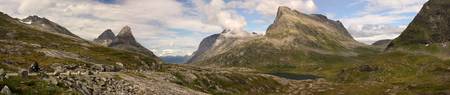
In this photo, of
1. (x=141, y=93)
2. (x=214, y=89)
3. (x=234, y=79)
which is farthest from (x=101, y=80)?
(x=234, y=79)

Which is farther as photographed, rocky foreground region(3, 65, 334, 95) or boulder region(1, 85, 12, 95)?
rocky foreground region(3, 65, 334, 95)

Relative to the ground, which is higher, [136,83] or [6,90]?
[6,90]

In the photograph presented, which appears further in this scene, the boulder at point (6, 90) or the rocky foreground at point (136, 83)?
the rocky foreground at point (136, 83)

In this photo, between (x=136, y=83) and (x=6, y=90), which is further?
(x=136, y=83)

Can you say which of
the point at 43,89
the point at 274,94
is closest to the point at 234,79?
the point at 274,94

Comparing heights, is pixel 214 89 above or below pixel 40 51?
below

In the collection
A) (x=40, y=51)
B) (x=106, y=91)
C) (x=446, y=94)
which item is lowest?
(x=446, y=94)

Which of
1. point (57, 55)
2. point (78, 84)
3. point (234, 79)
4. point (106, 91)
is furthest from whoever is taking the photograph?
point (234, 79)

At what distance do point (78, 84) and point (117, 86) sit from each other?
12.6m

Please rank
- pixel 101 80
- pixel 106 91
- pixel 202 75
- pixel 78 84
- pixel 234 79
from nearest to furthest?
pixel 78 84
pixel 106 91
pixel 101 80
pixel 202 75
pixel 234 79

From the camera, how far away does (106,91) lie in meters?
61.5

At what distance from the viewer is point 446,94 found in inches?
7751

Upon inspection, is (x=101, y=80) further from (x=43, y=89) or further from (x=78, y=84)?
(x=43, y=89)

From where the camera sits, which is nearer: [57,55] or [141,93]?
[141,93]
